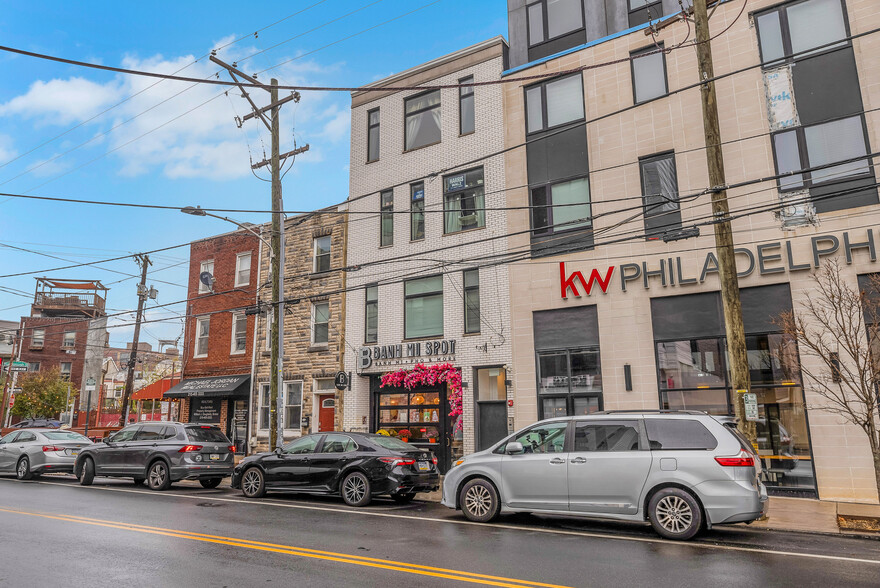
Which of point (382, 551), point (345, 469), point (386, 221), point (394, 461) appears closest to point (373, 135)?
point (386, 221)

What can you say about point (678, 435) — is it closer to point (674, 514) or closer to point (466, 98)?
point (674, 514)

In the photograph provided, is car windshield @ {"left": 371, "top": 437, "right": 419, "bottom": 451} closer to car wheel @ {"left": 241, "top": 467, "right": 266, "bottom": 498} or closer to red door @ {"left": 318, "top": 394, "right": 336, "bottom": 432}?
car wheel @ {"left": 241, "top": 467, "right": 266, "bottom": 498}

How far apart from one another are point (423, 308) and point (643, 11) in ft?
34.6

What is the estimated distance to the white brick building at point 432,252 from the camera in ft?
59.1

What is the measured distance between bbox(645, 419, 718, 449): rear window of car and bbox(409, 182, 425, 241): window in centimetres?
1198

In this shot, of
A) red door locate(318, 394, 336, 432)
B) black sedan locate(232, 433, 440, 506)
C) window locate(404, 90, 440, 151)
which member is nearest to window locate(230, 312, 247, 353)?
red door locate(318, 394, 336, 432)

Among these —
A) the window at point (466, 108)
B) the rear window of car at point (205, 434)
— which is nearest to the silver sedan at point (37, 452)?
the rear window of car at point (205, 434)

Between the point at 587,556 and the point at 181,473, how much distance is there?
1080cm

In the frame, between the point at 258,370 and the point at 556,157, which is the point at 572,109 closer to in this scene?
the point at 556,157

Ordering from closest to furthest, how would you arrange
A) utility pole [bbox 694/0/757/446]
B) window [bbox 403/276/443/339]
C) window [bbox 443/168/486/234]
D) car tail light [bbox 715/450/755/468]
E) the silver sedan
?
car tail light [bbox 715/450/755/468] < utility pole [bbox 694/0/757/446] < the silver sedan < window [bbox 443/168/486/234] < window [bbox 403/276/443/339]

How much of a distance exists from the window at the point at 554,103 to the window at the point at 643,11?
2.03 meters

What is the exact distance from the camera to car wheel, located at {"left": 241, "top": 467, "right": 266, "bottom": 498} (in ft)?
45.0

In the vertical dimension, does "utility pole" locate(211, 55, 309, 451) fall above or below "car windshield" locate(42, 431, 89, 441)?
above

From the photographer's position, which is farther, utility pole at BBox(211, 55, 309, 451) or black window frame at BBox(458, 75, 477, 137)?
black window frame at BBox(458, 75, 477, 137)
